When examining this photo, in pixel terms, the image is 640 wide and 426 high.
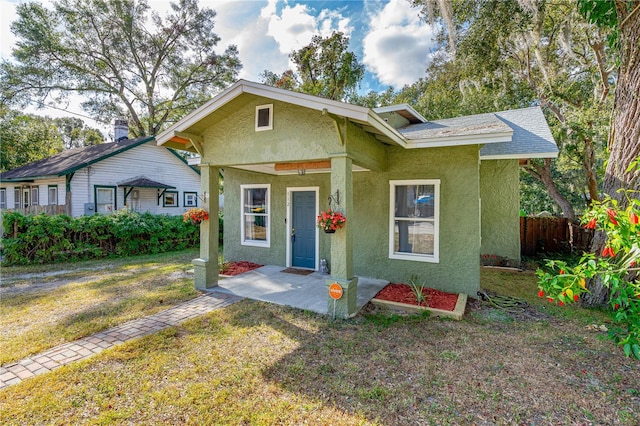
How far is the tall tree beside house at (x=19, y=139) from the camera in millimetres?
18281

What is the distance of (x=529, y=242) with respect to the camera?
9.09 meters

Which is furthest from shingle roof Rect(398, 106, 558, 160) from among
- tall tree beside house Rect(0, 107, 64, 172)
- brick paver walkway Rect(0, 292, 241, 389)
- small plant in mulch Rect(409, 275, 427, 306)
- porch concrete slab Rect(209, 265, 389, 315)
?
tall tree beside house Rect(0, 107, 64, 172)

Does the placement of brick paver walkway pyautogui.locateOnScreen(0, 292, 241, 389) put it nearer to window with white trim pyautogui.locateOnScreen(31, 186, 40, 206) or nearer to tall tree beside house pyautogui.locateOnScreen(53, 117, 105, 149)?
window with white trim pyautogui.locateOnScreen(31, 186, 40, 206)

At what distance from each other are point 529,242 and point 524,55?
692cm

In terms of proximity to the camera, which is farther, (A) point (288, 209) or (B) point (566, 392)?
(A) point (288, 209)

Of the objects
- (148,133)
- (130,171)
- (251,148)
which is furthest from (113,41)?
(251,148)

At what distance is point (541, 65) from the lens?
900cm

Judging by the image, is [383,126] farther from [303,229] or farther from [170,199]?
[170,199]

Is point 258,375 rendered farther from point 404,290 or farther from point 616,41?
point 616,41

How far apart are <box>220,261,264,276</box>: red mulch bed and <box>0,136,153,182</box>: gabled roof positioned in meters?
9.28

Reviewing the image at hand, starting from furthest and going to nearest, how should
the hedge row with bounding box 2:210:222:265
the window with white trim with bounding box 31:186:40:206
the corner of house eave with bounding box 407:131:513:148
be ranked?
1. the window with white trim with bounding box 31:186:40:206
2. the hedge row with bounding box 2:210:222:265
3. the corner of house eave with bounding box 407:131:513:148

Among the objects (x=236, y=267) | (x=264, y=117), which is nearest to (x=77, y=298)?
(x=236, y=267)

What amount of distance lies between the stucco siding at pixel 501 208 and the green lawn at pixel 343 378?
3.83 meters

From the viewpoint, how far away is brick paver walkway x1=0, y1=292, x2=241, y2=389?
3091 millimetres
